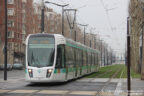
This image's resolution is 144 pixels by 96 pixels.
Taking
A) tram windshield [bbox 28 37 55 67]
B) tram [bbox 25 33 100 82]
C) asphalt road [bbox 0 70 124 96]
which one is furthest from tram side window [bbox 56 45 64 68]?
asphalt road [bbox 0 70 124 96]

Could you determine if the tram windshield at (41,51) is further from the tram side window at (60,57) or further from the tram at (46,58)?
the tram side window at (60,57)

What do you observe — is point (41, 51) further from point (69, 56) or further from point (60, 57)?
point (69, 56)

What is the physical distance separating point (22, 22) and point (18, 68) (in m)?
19.2

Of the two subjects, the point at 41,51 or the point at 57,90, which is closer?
the point at 57,90

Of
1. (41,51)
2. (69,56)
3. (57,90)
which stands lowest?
(57,90)

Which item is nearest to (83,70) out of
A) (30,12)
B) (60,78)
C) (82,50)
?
(82,50)

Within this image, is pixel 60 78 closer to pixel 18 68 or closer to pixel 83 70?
pixel 83 70

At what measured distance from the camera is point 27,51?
22703 mm

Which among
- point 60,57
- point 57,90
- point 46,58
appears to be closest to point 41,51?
point 46,58

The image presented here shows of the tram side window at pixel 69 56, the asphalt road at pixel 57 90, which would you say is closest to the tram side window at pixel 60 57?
the tram side window at pixel 69 56

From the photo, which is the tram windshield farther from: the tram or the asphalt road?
the asphalt road

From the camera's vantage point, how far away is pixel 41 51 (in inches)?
885

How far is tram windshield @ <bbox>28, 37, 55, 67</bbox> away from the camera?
73.0ft

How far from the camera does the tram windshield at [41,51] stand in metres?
22.3
